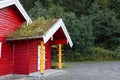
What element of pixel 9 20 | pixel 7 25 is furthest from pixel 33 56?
pixel 9 20

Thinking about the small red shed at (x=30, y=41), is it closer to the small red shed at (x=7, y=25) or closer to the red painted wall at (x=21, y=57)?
the red painted wall at (x=21, y=57)

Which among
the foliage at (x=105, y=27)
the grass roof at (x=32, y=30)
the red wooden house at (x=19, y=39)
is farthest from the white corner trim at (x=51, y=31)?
the foliage at (x=105, y=27)

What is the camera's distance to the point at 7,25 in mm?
18609

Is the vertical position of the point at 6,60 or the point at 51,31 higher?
the point at 51,31

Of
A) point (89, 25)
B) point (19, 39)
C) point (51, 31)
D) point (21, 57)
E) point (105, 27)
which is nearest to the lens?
point (19, 39)

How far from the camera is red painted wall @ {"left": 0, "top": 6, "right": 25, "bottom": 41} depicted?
18.0 metres

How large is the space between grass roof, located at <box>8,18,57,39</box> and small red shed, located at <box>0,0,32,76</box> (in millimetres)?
496

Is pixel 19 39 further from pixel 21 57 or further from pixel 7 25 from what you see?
pixel 21 57

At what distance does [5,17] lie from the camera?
18328mm

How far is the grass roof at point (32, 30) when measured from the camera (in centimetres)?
1807

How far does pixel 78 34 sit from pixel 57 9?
7.05m

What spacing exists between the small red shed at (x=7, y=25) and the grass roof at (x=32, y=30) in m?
0.50

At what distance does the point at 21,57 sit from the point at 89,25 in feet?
65.4

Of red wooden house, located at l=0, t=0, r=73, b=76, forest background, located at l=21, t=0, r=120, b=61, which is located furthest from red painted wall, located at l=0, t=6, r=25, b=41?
forest background, located at l=21, t=0, r=120, b=61
